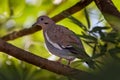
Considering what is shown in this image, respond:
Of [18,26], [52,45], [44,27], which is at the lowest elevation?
[52,45]

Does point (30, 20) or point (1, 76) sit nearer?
point (1, 76)

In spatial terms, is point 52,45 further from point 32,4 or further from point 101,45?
point 101,45

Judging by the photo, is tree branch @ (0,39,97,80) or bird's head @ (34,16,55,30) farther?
bird's head @ (34,16,55,30)

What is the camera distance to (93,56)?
1.44 ft

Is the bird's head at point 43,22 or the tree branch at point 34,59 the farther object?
the bird's head at point 43,22

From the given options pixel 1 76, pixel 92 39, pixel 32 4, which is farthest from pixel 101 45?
pixel 32 4

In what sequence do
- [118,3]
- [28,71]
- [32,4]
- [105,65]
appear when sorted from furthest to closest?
1. [32,4]
2. [118,3]
3. [28,71]
4. [105,65]

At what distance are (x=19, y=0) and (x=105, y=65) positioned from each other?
3.98ft

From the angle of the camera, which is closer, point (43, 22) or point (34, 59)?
point (34, 59)

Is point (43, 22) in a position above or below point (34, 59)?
above

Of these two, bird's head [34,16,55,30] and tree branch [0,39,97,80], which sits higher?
bird's head [34,16,55,30]

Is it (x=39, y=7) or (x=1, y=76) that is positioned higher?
(x=39, y=7)

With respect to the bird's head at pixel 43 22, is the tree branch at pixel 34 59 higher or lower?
lower

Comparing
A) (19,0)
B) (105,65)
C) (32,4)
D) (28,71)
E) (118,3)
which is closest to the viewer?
(105,65)
